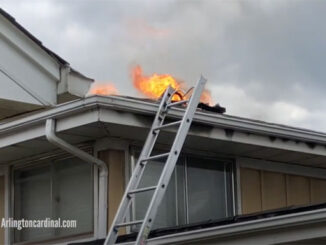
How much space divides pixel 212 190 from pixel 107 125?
2.35 metres

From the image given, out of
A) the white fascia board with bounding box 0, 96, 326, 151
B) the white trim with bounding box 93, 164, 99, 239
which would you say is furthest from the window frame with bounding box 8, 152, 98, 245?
the white fascia board with bounding box 0, 96, 326, 151

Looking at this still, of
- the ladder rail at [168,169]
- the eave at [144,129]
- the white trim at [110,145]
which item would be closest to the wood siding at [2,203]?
the eave at [144,129]

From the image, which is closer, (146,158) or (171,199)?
(146,158)

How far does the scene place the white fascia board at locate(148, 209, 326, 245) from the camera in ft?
21.4

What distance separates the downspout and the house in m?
0.01

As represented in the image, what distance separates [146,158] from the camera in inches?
323

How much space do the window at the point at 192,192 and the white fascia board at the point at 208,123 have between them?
73cm

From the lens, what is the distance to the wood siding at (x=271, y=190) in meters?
10.8

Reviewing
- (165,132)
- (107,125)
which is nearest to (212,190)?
(165,132)

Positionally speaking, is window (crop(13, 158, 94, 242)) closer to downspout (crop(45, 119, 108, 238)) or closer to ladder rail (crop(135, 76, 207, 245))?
downspout (crop(45, 119, 108, 238))

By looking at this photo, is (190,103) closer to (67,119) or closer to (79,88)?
(67,119)

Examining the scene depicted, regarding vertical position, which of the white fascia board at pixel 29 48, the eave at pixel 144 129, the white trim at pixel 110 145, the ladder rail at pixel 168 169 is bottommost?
the ladder rail at pixel 168 169

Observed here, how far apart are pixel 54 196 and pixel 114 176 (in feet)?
3.74

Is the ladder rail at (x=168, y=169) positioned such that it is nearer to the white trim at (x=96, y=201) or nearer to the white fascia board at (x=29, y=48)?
the white trim at (x=96, y=201)
